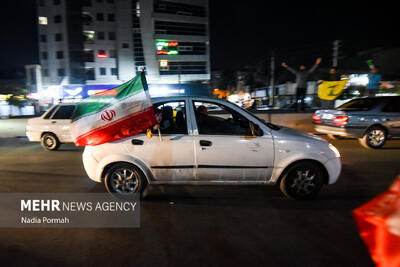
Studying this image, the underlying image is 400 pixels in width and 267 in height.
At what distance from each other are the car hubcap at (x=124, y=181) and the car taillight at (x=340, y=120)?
659cm

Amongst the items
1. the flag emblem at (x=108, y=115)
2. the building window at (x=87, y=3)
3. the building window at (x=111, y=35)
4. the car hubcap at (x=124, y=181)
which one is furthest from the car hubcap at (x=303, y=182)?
the building window at (x=87, y=3)

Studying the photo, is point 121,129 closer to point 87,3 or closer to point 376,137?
point 376,137

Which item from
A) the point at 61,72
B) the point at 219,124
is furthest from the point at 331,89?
the point at 61,72

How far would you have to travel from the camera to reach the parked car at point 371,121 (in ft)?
27.2

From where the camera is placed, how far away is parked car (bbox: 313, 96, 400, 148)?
327 inches

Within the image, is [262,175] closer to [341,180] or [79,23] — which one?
[341,180]

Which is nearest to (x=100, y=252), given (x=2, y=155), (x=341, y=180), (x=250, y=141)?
(x=250, y=141)

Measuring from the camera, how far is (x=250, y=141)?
4266 millimetres

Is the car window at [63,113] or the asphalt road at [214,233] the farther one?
the car window at [63,113]

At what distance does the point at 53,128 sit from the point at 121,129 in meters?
6.10

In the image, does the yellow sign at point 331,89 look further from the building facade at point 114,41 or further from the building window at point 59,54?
the building window at point 59,54

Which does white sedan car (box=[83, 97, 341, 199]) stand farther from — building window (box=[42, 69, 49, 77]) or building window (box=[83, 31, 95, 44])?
building window (box=[42, 69, 49, 77])

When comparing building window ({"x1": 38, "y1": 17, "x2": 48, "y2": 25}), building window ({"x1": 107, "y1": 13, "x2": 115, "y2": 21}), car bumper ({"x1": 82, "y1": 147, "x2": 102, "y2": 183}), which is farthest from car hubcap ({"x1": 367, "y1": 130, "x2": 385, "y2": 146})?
building window ({"x1": 38, "y1": 17, "x2": 48, "y2": 25})

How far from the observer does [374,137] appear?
8.46m
